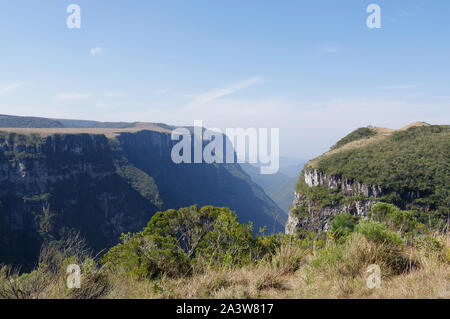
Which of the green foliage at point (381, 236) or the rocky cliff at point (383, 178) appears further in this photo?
the rocky cliff at point (383, 178)

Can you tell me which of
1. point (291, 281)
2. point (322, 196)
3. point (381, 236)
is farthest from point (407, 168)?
point (291, 281)

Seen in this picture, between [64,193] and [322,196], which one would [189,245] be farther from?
[64,193]

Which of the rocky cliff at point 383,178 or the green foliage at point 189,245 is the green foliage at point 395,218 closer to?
the green foliage at point 189,245

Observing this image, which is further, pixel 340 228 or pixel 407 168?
pixel 407 168

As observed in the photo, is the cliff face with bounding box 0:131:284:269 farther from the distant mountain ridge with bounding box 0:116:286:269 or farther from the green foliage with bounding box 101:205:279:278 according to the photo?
the green foliage with bounding box 101:205:279:278

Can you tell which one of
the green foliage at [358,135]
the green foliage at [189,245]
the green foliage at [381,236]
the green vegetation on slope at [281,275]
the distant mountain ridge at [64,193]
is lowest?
the distant mountain ridge at [64,193]

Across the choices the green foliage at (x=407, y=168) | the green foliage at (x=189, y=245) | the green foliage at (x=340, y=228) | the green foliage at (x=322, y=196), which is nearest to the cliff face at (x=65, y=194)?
the green foliage at (x=322, y=196)

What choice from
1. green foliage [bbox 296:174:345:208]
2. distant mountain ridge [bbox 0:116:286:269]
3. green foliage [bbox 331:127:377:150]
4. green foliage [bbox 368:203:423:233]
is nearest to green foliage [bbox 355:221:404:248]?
green foliage [bbox 368:203:423:233]
